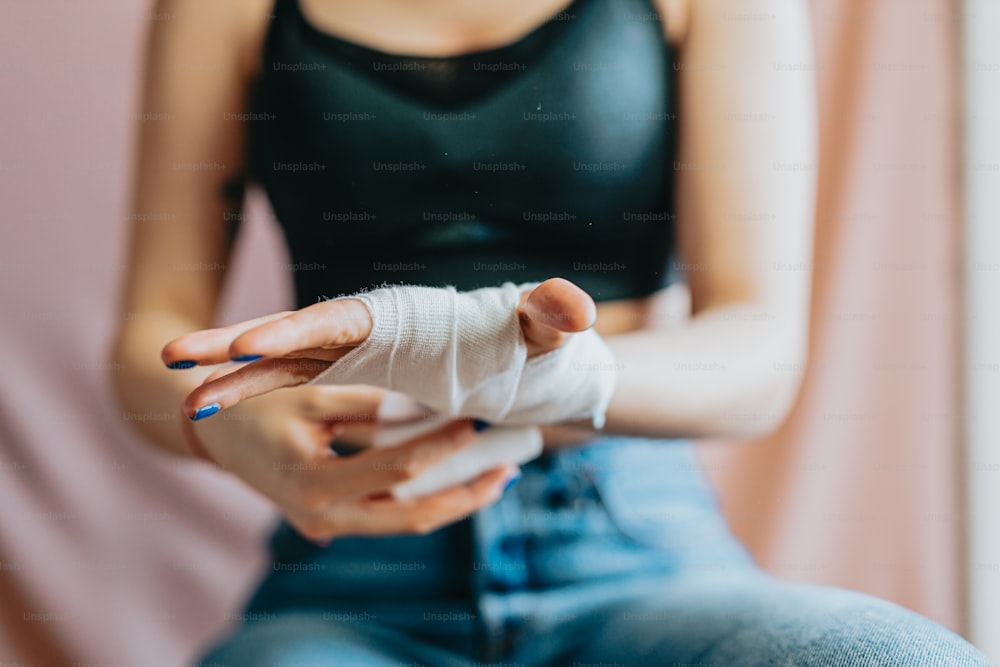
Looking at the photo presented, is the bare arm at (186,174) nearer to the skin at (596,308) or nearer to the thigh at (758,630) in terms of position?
the skin at (596,308)

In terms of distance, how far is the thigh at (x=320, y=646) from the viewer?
0.39 meters

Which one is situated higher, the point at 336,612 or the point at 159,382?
the point at 159,382

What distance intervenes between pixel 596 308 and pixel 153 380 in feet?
0.77

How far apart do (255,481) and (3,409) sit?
1.08 ft

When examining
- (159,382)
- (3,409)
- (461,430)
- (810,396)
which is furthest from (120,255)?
(810,396)

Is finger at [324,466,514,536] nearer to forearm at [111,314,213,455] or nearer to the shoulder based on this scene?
forearm at [111,314,213,455]

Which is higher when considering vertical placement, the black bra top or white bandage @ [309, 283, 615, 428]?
the black bra top

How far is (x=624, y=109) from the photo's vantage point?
0.44m

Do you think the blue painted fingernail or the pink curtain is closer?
the blue painted fingernail

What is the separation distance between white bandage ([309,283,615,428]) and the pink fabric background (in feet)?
1.24

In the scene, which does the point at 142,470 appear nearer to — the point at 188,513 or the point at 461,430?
the point at 188,513

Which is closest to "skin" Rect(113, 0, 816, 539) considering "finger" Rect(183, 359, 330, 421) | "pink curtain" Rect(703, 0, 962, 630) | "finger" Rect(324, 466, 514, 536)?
"finger" Rect(324, 466, 514, 536)

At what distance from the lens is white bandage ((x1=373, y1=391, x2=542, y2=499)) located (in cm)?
40

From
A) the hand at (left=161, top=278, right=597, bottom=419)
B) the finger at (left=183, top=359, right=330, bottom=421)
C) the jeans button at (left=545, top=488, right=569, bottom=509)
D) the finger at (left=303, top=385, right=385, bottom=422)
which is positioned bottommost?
the jeans button at (left=545, top=488, right=569, bottom=509)
